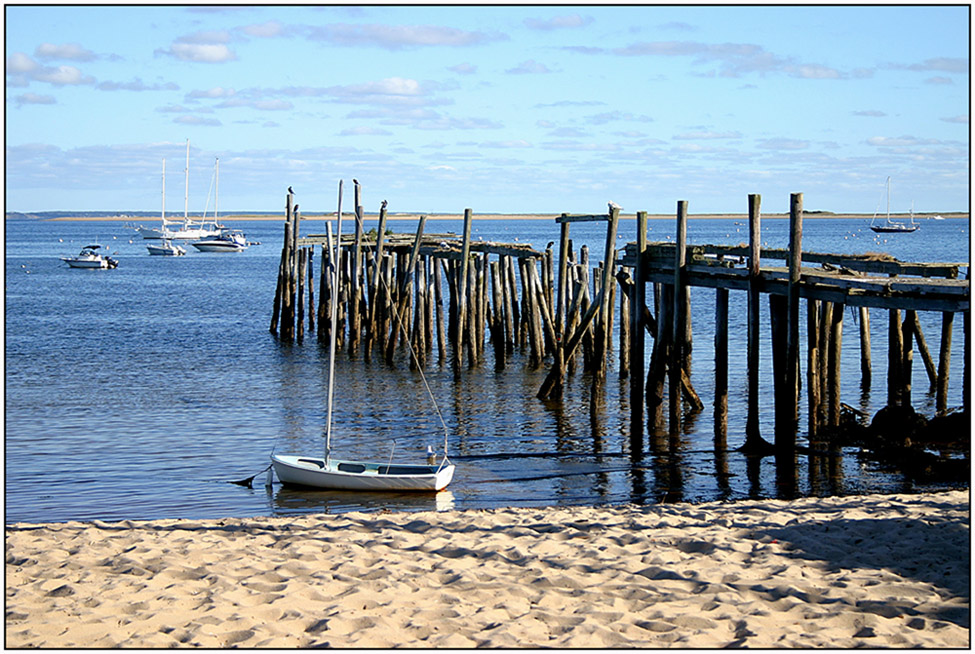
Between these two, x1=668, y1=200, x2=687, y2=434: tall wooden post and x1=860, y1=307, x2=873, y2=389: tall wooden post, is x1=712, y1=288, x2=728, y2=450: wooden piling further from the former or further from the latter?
x1=860, y1=307, x2=873, y2=389: tall wooden post

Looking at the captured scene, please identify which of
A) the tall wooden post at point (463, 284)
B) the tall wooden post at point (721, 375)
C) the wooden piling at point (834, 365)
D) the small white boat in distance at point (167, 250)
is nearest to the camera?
the wooden piling at point (834, 365)

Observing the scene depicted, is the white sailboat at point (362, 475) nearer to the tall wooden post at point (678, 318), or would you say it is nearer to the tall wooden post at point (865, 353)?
the tall wooden post at point (678, 318)

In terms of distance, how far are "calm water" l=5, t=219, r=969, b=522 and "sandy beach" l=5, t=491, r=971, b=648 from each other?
2.26 meters

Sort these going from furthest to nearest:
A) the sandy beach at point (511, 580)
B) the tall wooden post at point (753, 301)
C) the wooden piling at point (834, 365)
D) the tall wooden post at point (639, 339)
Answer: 1. the tall wooden post at point (639, 339)
2. the wooden piling at point (834, 365)
3. the tall wooden post at point (753, 301)
4. the sandy beach at point (511, 580)

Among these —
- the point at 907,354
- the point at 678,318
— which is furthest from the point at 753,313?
the point at 907,354

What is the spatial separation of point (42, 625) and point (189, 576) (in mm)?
1242

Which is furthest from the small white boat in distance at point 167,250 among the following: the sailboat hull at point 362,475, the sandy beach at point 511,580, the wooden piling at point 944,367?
the sandy beach at point 511,580

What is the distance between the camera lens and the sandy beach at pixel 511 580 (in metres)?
6.22

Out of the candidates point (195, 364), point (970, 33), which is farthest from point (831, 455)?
point (195, 364)

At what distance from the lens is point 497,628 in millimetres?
6309

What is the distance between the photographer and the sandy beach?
6.22 m

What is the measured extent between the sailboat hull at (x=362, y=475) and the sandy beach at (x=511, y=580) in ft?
7.51

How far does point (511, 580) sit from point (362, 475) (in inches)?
199

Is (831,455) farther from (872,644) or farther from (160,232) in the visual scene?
(160,232)
